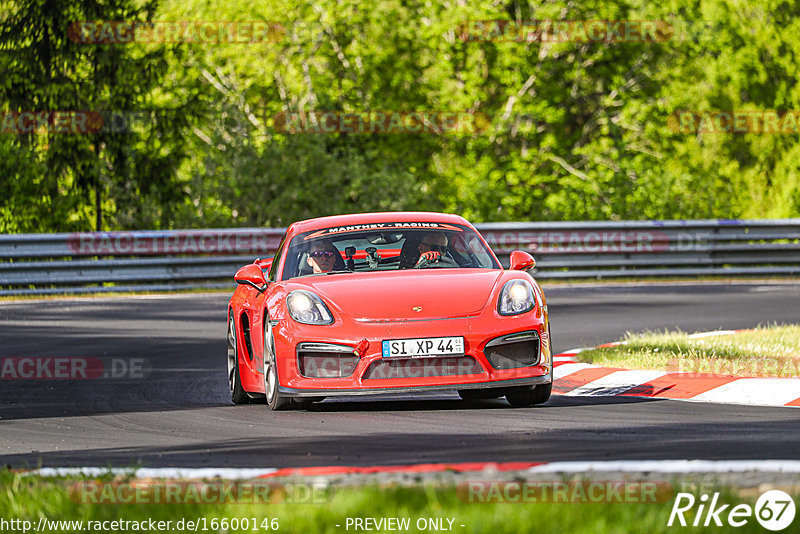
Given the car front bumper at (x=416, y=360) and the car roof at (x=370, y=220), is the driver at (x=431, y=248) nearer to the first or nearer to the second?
the car roof at (x=370, y=220)

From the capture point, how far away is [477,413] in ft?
29.5

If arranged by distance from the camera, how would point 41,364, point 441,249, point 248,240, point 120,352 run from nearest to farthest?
point 441,249
point 41,364
point 120,352
point 248,240

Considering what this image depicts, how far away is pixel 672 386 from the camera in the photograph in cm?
1020

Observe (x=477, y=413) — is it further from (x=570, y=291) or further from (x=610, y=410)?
(x=570, y=291)

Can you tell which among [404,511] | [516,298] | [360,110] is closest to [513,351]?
[516,298]

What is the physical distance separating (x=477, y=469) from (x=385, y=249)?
4.49m

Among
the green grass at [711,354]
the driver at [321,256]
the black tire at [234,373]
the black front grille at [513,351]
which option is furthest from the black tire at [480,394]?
the green grass at [711,354]

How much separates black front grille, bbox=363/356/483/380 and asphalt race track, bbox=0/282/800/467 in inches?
10.2

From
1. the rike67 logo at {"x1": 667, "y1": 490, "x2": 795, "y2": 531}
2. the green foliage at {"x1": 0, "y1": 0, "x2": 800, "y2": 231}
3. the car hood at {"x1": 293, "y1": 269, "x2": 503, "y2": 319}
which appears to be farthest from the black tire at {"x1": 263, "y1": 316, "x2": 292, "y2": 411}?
the green foliage at {"x1": 0, "y1": 0, "x2": 800, "y2": 231}

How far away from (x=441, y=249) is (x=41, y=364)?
14.1ft

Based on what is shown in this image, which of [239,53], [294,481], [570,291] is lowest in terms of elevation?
[570,291]

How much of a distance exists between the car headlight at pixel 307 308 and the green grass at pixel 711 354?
2915 mm

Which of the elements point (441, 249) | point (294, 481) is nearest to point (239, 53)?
point (441, 249)

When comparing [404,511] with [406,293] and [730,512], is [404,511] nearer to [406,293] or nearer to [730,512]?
[730,512]
